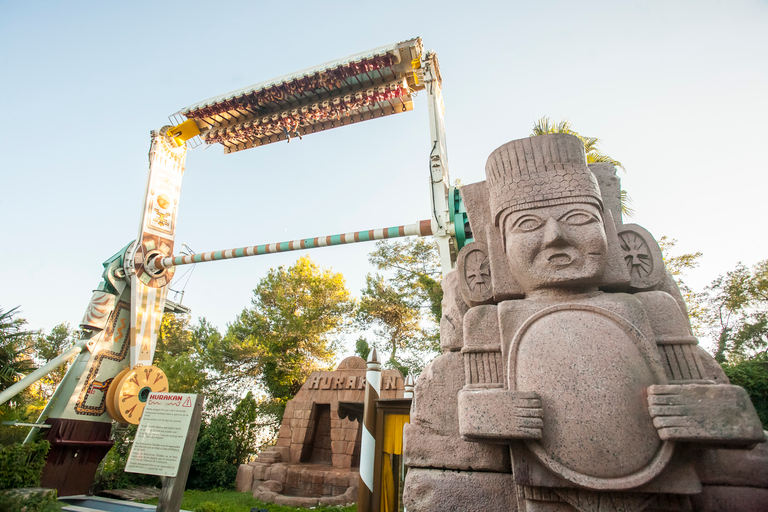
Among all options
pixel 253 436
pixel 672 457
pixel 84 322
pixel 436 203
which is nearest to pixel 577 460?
pixel 672 457

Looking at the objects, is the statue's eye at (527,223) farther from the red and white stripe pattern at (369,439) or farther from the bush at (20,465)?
the bush at (20,465)


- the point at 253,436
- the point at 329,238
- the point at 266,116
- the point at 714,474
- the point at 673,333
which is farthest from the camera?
the point at 253,436

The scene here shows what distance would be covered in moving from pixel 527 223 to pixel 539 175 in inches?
12.9

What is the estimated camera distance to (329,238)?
7.93m

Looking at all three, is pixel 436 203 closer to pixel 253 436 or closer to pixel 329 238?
pixel 329 238

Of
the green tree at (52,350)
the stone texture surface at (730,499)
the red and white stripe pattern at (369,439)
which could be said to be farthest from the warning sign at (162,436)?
the green tree at (52,350)

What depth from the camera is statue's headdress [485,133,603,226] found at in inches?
92.7

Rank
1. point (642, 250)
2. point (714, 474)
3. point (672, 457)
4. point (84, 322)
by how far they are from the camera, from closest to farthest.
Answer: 1. point (672, 457)
2. point (714, 474)
3. point (642, 250)
4. point (84, 322)

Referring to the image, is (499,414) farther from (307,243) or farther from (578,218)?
(307,243)

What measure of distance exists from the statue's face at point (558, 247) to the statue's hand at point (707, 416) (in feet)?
2.38

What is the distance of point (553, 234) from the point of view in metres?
2.22

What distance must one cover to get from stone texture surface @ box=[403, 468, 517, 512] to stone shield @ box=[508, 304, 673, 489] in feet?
1.30

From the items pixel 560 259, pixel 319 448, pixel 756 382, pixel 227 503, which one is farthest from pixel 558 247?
pixel 319 448

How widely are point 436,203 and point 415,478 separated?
5.15m
